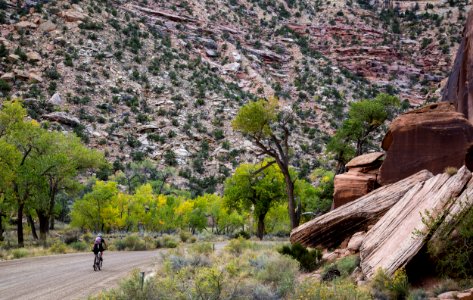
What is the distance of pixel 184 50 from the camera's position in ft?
260

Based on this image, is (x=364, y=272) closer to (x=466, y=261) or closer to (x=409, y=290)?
(x=409, y=290)

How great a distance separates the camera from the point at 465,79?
1875cm

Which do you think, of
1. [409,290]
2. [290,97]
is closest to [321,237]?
[409,290]

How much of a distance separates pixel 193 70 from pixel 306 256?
2404 inches

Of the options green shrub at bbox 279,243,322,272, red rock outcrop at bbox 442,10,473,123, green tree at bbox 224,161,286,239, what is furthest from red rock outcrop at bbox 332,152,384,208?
green tree at bbox 224,161,286,239

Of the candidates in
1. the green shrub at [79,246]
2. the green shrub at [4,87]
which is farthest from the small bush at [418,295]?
the green shrub at [4,87]

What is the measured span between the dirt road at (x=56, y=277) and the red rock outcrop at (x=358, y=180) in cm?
978

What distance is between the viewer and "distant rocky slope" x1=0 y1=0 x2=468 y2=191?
58625 millimetres

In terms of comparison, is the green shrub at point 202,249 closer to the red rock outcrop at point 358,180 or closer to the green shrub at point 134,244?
the red rock outcrop at point 358,180

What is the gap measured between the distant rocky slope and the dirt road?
35.5 m

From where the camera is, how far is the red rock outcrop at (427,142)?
16.7 meters

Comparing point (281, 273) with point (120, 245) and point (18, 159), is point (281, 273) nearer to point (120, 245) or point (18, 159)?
point (120, 245)

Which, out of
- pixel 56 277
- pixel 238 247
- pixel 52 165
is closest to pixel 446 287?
pixel 56 277

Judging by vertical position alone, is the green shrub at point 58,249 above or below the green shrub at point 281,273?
below
